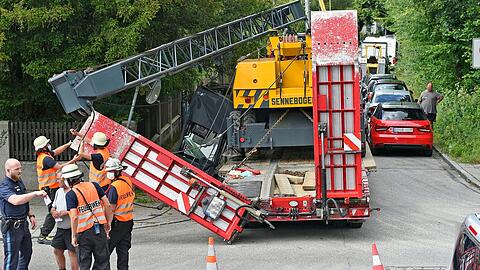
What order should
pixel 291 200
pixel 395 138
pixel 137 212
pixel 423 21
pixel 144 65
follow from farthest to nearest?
pixel 423 21 → pixel 395 138 → pixel 137 212 → pixel 144 65 → pixel 291 200

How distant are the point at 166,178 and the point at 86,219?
3.63 metres

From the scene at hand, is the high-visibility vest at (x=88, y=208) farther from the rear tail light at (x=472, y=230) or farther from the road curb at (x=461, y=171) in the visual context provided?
the road curb at (x=461, y=171)

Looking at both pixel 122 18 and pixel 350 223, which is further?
pixel 122 18

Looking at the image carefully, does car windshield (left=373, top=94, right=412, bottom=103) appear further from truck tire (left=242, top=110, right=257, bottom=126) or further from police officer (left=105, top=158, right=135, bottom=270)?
police officer (left=105, top=158, right=135, bottom=270)

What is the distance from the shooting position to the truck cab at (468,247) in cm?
523

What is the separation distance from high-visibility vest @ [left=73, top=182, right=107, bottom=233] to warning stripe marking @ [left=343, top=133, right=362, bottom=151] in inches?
171

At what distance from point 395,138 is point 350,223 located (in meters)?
9.17

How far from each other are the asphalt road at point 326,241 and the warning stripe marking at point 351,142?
1.51 m

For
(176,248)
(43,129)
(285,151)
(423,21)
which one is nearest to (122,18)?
(43,129)

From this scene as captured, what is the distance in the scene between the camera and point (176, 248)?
A: 12516mm

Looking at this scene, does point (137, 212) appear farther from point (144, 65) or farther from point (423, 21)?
point (423, 21)

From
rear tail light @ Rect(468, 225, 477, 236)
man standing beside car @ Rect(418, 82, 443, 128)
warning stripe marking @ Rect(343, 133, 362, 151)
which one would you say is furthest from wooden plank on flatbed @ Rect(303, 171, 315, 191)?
man standing beside car @ Rect(418, 82, 443, 128)

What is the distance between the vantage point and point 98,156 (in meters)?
11.5

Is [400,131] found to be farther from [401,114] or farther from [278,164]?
[278,164]
